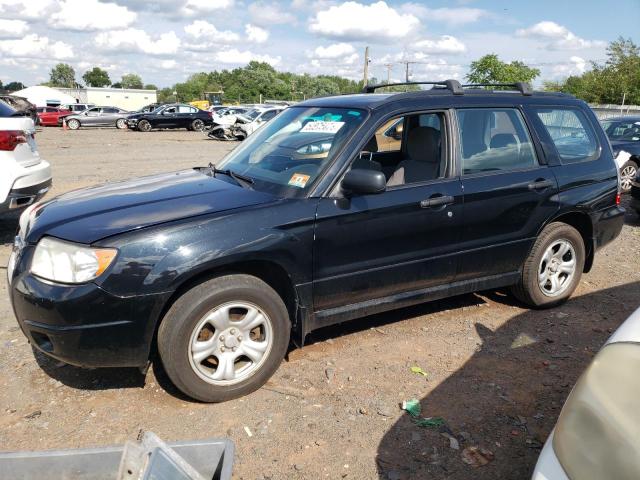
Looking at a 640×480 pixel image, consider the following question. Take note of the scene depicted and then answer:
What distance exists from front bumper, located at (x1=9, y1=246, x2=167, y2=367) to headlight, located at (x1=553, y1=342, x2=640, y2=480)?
208 centimetres

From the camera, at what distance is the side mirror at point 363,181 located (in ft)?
11.0

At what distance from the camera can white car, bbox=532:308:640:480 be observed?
1.58 m

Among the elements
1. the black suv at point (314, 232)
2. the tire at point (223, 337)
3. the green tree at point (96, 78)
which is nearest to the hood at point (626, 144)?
the black suv at point (314, 232)

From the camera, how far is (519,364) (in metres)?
3.87

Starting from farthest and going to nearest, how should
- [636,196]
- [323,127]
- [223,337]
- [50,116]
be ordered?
[50,116], [636,196], [323,127], [223,337]

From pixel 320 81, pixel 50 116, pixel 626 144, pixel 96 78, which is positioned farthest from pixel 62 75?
pixel 626 144

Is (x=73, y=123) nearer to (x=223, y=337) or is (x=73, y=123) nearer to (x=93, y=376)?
(x=93, y=376)

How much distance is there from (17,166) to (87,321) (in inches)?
154

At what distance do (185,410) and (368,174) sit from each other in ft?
5.98

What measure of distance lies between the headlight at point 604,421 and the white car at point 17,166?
591cm

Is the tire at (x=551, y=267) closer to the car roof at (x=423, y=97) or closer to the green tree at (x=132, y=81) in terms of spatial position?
the car roof at (x=423, y=97)

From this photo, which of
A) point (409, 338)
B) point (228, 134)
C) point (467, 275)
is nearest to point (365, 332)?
point (409, 338)

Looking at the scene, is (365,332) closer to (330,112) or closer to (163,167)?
(330,112)

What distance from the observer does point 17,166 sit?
235 inches
